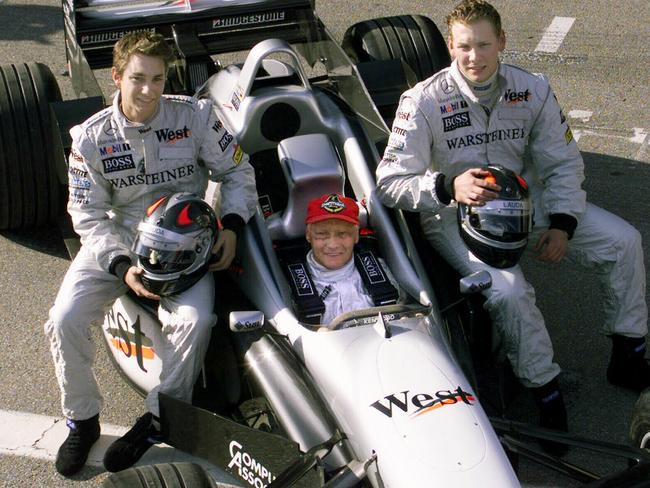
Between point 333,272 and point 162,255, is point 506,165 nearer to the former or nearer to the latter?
point 333,272

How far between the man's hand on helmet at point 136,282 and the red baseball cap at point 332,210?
0.75 m

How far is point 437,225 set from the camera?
215 inches

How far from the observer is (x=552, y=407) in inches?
200

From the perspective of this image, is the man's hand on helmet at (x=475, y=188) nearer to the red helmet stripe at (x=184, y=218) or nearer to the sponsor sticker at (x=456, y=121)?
the sponsor sticker at (x=456, y=121)

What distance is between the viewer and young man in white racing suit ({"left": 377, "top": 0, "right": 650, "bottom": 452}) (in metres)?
5.23

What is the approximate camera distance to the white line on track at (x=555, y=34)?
31.6 feet

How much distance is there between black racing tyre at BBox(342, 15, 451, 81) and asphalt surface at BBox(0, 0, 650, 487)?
1291mm

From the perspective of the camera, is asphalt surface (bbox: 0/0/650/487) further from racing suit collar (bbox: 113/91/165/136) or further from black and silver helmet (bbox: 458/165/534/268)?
racing suit collar (bbox: 113/91/165/136)

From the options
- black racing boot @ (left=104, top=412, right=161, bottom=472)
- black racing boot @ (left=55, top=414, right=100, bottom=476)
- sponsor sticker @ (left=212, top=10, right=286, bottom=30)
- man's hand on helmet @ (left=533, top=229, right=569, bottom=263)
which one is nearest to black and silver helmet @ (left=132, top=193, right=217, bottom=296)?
black racing boot @ (left=104, top=412, right=161, bottom=472)

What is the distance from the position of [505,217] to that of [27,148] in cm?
299

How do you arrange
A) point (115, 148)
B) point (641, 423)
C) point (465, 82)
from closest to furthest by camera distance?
1. point (641, 423)
2. point (115, 148)
3. point (465, 82)

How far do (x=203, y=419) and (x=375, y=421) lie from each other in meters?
0.82

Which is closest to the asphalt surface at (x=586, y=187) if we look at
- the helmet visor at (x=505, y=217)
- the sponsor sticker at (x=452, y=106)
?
the helmet visor at (x=505, y=217)

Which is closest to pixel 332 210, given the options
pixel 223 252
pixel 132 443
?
pixel 223 252
